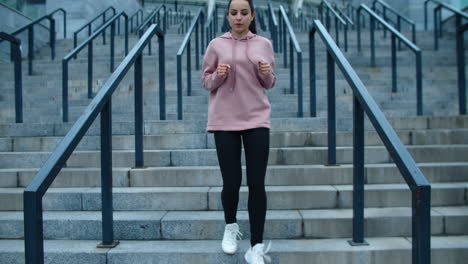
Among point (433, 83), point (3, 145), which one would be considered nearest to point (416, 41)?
point (433, 83)

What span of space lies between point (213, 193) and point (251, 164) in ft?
2.54

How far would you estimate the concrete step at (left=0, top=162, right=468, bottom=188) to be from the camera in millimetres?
3188

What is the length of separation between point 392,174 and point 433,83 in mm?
3140

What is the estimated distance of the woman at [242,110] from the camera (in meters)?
2.27

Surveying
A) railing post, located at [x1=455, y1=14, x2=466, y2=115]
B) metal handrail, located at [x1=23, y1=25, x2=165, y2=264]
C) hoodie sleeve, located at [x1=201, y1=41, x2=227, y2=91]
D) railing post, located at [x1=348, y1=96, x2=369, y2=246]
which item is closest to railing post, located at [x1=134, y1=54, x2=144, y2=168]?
metal handrail, located at [x1=23, y1=25, x2=165, y2=264]

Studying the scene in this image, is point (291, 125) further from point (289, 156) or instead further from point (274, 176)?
point (274, 176)

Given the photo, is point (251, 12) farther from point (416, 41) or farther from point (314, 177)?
point (416, 41)

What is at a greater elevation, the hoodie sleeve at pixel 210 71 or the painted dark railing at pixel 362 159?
the hoodie sleeve at pixel 210 71

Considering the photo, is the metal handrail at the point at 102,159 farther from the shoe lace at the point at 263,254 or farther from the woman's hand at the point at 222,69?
the shoe lace at the point at 263,254

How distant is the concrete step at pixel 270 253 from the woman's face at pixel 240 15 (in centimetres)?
134

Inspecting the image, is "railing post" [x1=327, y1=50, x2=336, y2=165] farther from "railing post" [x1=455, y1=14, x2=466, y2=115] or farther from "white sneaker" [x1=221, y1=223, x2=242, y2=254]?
"railing post" [x1=455, y1=14, x2=466, y2=115]

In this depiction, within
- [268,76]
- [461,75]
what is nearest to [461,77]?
[461,75]

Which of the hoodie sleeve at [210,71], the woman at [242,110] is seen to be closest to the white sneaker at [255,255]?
the woman at [242,110]

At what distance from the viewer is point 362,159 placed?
260cm
